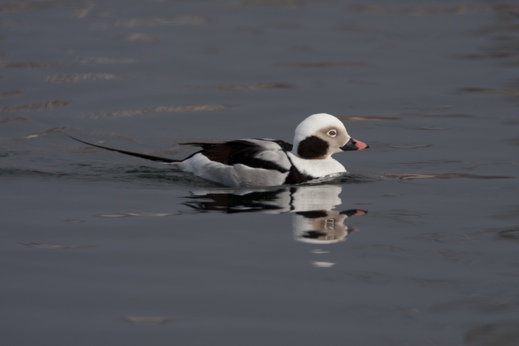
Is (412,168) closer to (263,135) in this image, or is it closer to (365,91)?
(263,135)

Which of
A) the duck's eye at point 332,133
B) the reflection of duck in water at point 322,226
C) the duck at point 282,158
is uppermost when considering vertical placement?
the duck's eye at point 332,133

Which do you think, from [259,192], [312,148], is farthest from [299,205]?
[312,148]

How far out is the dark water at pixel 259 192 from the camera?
6.41 m

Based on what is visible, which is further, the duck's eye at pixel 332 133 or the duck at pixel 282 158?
the duck's eye at pixel 332 133

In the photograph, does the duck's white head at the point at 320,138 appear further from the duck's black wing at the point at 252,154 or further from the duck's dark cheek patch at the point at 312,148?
the duck's black wing at the point at 252,154

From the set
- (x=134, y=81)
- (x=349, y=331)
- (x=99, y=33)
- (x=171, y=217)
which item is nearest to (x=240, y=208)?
(x=171, y=217)

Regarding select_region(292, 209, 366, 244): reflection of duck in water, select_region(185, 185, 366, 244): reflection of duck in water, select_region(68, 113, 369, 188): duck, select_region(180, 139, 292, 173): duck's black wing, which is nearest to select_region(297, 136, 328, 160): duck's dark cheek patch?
select_region(68, 113, 369, 188): duck

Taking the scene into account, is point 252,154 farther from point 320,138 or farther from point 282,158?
point 320,138

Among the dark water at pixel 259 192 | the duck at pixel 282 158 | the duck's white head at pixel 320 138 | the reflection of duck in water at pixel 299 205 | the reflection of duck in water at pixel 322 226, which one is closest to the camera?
the dark water at pixel 259 192

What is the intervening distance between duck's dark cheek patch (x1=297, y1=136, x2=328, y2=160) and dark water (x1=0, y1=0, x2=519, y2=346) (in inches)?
14.7

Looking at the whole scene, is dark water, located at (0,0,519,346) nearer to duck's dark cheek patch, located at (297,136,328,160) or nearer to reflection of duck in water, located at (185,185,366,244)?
reflection of duck in water, located at (185,185,366,244)

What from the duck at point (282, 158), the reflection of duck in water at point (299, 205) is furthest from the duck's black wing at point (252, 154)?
the reflection of duck in water at point (299, 205)

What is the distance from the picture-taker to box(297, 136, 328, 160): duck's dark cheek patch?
10273 mm

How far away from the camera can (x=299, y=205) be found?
9320mm
